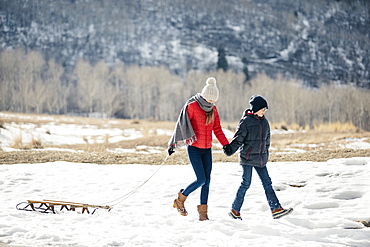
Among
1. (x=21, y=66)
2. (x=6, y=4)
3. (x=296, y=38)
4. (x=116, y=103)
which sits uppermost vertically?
(x=6, y=4)

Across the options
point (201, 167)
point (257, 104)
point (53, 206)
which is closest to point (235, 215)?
point (201, 167)

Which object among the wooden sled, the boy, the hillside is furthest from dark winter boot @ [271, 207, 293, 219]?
the hillside

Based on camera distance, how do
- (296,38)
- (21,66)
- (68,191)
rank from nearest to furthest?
(68,191), (21,66), (296,38)

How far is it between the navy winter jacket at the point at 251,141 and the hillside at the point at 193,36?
74555 millimetres

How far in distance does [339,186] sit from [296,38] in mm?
95169

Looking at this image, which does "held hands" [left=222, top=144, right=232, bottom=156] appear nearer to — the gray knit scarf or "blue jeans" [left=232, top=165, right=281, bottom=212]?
"blue jeans" [left=232, top=165, right=281, bottom=212]

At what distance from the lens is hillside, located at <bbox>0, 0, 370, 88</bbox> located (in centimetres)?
8331

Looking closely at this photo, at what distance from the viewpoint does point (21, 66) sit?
61.5m

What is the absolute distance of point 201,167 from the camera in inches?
201

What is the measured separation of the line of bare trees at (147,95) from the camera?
56906mm

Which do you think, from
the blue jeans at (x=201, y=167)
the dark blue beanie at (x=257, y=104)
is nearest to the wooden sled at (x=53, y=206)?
the blue jeans at (x=201, y=167)

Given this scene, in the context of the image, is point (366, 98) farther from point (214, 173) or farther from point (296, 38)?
point (214, 173)

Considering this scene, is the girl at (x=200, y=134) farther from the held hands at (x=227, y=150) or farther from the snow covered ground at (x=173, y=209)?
the snow covered ground at (x=173, y=209)

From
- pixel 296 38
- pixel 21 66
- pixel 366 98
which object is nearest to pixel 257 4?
pixel 296 38
